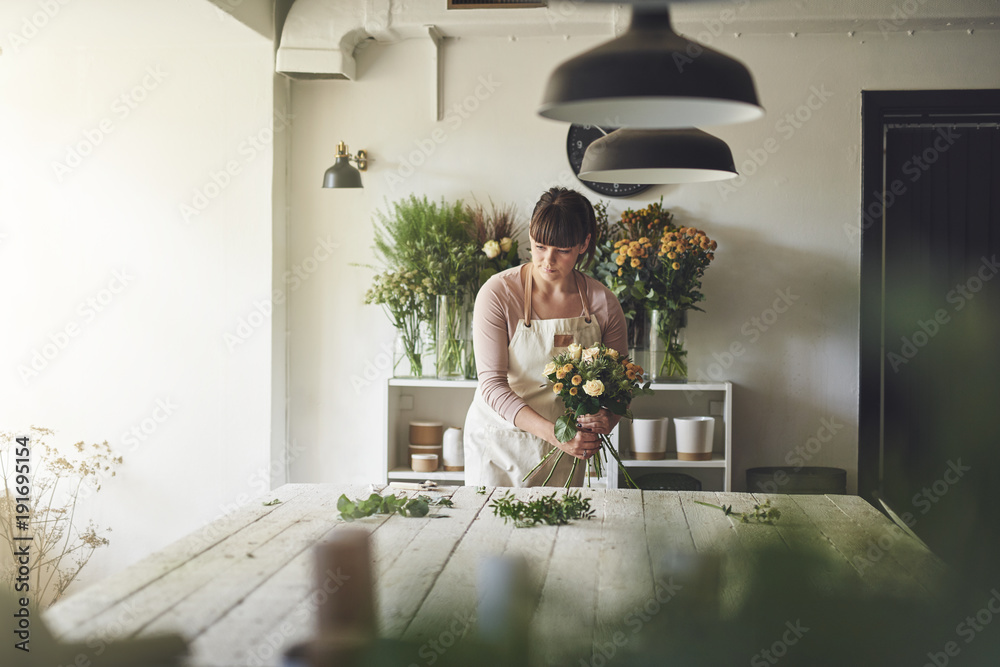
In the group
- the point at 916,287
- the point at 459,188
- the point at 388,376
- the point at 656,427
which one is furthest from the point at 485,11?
the point at 916,287

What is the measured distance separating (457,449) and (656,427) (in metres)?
1.02

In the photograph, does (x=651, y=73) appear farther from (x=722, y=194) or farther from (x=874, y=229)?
(x=874, y=229)

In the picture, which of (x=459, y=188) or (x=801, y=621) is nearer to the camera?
(x=801, y=621)

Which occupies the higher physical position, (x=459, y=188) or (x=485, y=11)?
(x=485, y=11)

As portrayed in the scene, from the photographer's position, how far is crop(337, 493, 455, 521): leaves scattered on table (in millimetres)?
2227

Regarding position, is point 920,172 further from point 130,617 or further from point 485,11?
point 130,617

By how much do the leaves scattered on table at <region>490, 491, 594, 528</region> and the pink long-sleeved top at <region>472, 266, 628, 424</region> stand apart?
2.50 ft

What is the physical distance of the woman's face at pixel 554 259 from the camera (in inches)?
124

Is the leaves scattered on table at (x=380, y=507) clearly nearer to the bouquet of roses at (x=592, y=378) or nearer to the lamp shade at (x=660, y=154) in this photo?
the bouquet of roses at (x=592, y=378)

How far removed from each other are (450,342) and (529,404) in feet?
3.94

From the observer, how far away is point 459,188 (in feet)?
15.4

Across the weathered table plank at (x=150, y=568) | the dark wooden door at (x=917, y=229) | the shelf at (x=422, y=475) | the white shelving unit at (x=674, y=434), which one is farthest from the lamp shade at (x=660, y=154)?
the dark wooden door at (x=917, y=229)

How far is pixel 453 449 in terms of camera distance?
14.6ft

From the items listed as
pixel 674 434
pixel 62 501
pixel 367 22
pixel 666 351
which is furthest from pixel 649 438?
pixel 62 501
